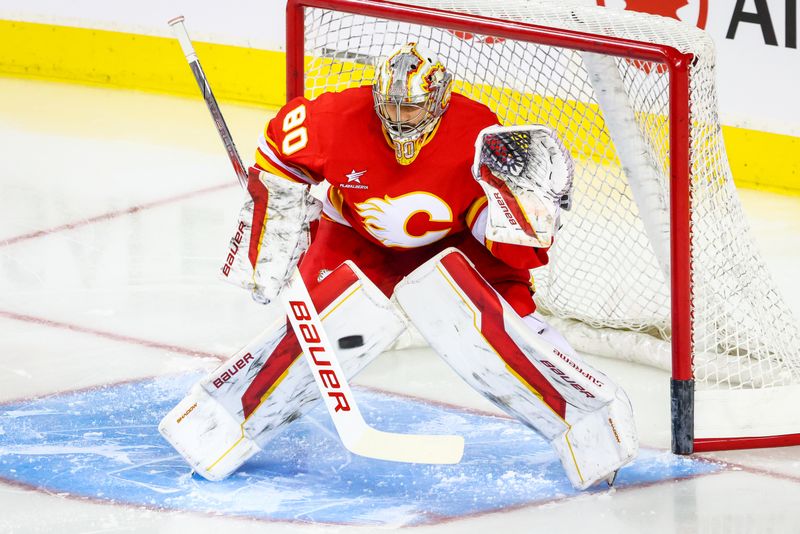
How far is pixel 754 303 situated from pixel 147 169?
111 inches

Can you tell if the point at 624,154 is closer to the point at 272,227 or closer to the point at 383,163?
the point at 383,163

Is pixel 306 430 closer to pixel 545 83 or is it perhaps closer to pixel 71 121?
pixel 545 83

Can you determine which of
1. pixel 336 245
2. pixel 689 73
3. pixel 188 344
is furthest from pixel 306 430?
pixel 689 73

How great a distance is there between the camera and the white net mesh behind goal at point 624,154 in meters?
3.26

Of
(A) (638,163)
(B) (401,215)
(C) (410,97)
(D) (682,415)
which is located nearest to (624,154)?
(A) (638,163)

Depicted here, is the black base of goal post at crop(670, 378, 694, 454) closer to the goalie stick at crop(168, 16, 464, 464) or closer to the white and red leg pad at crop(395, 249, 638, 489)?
the white and red leg pad at crop(395, 249, 638, 489)

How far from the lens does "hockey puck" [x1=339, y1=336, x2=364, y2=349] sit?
118 inches

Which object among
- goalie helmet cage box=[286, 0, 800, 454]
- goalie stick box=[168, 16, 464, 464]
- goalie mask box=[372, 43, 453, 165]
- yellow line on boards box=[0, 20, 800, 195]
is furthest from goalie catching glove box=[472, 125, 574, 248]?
yellow line on boards box=[0, 20, 800, 195]

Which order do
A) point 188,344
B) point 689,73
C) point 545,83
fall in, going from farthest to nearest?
point 188,344 < point 545,83 < point 689,73

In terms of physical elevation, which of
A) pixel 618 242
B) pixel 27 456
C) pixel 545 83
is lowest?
pixel 27 456

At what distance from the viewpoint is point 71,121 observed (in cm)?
611

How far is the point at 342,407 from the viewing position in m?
2.99

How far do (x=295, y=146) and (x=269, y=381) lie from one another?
508 mm

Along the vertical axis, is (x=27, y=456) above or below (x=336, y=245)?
below
